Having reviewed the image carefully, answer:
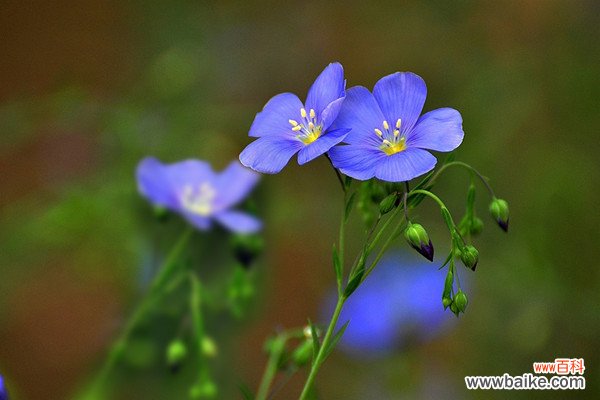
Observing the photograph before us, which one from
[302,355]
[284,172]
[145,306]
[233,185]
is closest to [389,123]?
[302,355]

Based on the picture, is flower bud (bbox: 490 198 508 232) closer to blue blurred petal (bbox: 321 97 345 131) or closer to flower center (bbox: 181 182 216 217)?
blue blurred petal (bbox: 321 97 345 131)

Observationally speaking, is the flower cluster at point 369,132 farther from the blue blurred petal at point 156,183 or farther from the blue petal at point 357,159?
the blue blurred petal at point 156,183

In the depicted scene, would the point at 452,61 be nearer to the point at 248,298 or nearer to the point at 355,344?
the point at 355,344

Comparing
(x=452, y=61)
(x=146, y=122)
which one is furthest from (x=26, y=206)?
(x=452, y=61)

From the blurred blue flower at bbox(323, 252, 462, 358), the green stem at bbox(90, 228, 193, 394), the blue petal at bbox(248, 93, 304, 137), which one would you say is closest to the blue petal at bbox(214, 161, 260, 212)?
the green stem at bbox(90, 228, 193, 394)

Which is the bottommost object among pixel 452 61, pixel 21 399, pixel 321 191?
pixel 21 399

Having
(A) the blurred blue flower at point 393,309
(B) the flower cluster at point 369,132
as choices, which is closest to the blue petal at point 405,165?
(B) the flower cluster at point 369,132
